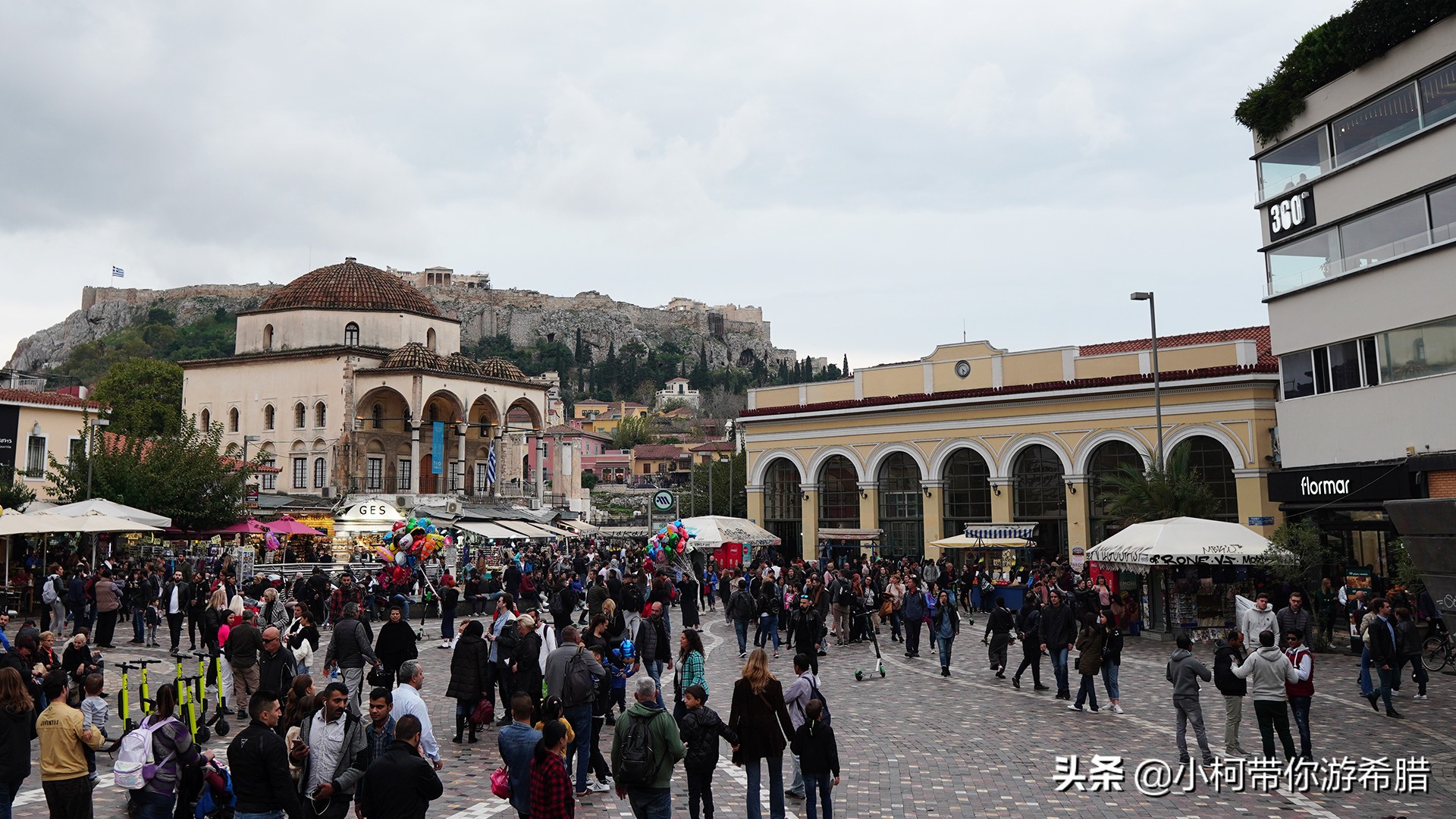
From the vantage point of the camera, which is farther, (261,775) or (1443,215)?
(1443,215)

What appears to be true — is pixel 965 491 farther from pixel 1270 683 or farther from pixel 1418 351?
pixel 1270 683

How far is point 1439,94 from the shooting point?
1992 centimetres

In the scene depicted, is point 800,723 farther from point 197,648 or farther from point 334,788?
point 197,648

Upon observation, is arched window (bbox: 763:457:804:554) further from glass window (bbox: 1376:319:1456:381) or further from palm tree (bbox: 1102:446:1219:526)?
glass window (bbox: 1376:319:1456:381)

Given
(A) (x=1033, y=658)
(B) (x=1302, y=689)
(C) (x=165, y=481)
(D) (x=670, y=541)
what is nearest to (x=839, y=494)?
(D) (x=670, y=541)

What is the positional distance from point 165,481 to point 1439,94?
32034 mm

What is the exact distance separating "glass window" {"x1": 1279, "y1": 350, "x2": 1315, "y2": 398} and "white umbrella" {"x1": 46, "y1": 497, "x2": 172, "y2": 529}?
2447 cm

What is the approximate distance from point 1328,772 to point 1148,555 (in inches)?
380

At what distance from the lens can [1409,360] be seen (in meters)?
20.7

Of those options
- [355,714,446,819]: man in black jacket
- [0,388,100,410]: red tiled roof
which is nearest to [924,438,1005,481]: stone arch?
[0,388,100,410]: red tiled roof

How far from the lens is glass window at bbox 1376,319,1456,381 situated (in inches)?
781

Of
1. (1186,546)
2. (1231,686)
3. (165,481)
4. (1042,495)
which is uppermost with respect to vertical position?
(165,481)

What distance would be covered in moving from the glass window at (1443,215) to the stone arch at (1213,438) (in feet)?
40.3

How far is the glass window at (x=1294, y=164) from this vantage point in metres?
22.8
